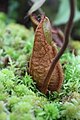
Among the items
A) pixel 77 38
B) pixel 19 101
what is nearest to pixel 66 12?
pixel 77 38

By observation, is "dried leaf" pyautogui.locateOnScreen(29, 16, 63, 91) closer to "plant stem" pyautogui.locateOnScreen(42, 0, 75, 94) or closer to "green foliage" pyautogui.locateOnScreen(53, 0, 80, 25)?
"plant stem" pyautogui.locateOnScreen(42, 0, 75, 94)

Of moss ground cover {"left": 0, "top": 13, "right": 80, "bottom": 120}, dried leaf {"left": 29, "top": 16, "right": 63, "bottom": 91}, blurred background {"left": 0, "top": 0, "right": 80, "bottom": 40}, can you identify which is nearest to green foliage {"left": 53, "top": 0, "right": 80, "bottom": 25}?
blurred background {"left": 0, "top": 0, "right": 80, "bottom": 40}

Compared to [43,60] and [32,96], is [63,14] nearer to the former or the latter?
[43,60]

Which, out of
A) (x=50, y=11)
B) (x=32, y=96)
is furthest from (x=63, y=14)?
(x=32, y=96)

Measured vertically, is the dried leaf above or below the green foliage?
below

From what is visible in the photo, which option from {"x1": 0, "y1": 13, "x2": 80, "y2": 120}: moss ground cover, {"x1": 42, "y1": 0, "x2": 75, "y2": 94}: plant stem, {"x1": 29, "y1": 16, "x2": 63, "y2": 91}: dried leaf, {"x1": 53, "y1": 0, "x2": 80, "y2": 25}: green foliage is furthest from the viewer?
{"x1": 53, "y1": 0, "x2": 80, "y2": 25}: green foliage

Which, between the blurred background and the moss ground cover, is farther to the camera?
the blurred background

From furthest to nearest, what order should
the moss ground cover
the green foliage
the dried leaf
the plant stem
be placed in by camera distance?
the green foliage, the dried leaf, the moss ground cover, the plant stem

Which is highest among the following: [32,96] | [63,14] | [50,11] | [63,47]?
[50,11]
